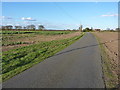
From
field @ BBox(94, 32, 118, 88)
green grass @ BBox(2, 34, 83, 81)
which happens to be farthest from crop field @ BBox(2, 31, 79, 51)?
field @ BBox(94, 32, 118, 88)

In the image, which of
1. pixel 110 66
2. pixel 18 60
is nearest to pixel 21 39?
pixel 18 60

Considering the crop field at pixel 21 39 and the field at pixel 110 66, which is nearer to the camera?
the field at pixel 110 66

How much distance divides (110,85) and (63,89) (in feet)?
5.91

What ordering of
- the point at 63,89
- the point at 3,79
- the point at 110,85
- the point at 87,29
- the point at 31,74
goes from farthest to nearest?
the point at 87,29 < the point at 31,74 < the point at 3,79 < the point at 110,85 < the point at 63,89

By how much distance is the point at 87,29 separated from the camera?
476 feet

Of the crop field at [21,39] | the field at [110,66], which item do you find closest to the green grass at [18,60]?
the crop field at [21,39]

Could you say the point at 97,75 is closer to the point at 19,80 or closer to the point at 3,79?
the point at 19,80

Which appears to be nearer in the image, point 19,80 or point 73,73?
point 19,80

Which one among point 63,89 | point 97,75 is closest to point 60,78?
point 63,89

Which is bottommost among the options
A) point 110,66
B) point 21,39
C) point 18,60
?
point 110,66

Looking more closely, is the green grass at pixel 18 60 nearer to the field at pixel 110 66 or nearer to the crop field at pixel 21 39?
the crop field at pixel 21 39

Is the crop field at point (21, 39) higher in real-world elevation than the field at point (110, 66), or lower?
Answer: higher

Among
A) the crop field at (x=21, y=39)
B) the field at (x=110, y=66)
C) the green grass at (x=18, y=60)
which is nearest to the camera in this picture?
the field at (x=110, y=66)

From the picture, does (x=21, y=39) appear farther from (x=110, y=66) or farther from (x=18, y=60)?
(x=110, y=66)
